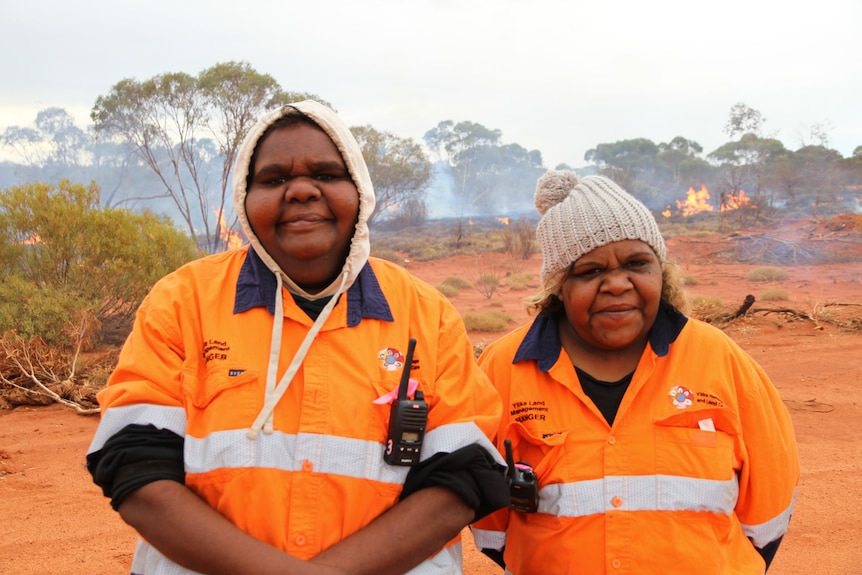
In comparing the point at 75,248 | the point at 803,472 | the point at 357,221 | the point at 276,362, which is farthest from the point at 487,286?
the point at 276,362

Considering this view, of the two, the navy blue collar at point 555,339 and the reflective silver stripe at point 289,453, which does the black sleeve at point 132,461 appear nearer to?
the reflective silver stripe at point 289,453

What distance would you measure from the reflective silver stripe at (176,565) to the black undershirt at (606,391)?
0.65 metres

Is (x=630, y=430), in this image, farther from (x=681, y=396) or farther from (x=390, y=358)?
(x=390, y=358)

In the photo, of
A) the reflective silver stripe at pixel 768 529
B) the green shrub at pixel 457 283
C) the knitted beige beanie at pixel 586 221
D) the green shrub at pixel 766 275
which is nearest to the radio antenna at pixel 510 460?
the knitted beige beanie at pixel 586 221

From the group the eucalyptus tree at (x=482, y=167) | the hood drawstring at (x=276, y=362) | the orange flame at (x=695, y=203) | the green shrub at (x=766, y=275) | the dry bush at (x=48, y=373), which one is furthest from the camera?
the eucalyptus tree at (x=482, y=167)

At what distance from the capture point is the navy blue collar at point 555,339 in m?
2.32

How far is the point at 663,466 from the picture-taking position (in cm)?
216

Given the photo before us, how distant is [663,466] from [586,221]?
0.79 m


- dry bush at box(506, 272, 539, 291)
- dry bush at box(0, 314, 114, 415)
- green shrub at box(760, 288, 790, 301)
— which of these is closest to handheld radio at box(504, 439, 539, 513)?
dry bush at box(0, 314, 114, 415)

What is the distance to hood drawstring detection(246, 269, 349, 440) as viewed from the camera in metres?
1.86

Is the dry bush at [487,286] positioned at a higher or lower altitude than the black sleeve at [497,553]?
lower

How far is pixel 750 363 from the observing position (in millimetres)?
2293

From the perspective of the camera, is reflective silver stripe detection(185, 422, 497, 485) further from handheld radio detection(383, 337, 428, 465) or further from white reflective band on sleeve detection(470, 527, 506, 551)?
white reflective band on sleeve detection(470, 527, 506, 551)

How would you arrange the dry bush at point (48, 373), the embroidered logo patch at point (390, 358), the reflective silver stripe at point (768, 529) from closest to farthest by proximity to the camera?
1. the embroidered logo patch at point (390, 358)
2. the reflective silver stripe at point (768, 529)
3. the dry bush at point (48, 373)
